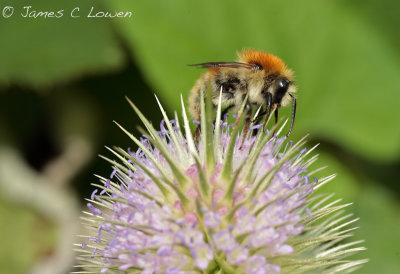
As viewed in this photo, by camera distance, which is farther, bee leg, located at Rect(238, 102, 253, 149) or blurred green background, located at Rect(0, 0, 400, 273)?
blurred green background, located at Rect(0, 0, 400, 273)

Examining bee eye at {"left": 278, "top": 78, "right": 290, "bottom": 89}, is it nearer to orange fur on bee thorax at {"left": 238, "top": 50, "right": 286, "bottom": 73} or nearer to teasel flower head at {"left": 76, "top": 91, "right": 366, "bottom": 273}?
orange fur on bee thorax at {"left": 238, "top": 50, "right": 286, "bottom": 73}

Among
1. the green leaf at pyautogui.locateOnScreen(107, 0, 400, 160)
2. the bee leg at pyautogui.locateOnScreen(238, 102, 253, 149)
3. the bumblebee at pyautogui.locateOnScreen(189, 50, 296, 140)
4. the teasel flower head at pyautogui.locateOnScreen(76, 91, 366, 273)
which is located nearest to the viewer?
the teasel flower head at pyautogui.locateOnScreen(76, 91, 366, 273)

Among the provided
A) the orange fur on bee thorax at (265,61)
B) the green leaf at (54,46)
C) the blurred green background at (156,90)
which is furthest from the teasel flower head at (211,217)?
the green leaf at (54,46)

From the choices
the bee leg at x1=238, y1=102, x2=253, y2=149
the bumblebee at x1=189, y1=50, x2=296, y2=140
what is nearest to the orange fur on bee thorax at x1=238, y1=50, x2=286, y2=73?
the bumblebee at x1=189, y1=50, x2=296, y2=140

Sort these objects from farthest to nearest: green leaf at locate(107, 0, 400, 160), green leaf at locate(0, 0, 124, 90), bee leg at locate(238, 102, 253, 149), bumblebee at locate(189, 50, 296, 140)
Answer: green leaf at locate(0, 0, 124, 90), green leaf at locate(107, 0, 400, 160), bumblebee at locate(189, 50, 296, 140), bee leg at locate(238, 102, 253, 149)

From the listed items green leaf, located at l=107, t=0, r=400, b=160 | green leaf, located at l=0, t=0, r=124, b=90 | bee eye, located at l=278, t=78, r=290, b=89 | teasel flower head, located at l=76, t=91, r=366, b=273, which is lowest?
teasel flower head, located at l=76, t=91, r=366, b=273

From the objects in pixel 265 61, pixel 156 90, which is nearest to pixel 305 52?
pixel 156 90

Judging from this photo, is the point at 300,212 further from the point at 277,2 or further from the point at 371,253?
the point at 277,2
